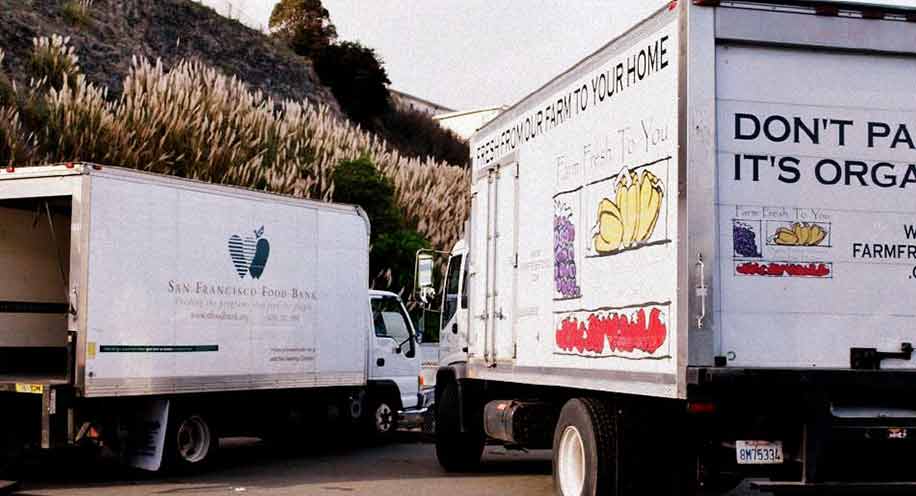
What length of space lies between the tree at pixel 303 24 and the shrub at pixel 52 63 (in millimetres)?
20105

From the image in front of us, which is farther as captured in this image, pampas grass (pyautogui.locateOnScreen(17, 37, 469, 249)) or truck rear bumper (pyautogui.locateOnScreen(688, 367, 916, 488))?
pampas grass (pyautogui.locateOnScreen(17, 37, 469, 249))

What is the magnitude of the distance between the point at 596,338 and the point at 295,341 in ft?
19.7

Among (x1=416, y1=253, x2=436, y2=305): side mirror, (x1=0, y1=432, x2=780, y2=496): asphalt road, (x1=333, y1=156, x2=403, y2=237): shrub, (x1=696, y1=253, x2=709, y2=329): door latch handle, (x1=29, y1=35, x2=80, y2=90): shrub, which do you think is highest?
(x1=29, y1=35, x2=80, y2=90): shrub

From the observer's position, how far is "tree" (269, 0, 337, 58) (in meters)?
46.3

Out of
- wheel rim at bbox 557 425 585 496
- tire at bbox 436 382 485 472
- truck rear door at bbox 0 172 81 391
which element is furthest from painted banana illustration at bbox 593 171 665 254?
truck rear door at bbox 0 172 81 391

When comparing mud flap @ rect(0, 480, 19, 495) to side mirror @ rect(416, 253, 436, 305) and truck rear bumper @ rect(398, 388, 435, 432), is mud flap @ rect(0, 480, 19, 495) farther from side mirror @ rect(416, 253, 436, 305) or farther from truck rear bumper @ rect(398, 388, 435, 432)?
truck rear bumper @ rect(398, 388, 435, 432)

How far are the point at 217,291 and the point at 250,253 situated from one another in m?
0.73

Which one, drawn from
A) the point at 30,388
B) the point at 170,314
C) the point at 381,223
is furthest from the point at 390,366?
the point at 381,223

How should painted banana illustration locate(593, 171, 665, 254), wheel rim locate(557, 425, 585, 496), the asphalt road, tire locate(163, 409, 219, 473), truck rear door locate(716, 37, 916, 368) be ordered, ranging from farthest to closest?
tire locate(163, 409, 219, 473) < the asphalt road < wheel rim locate(557, 425, 585, 496) < painted banana illustration locate(593, 171, 665, 254) < truck rear door locate(716, 37, 916, 368)

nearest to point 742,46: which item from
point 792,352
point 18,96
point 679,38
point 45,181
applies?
point 679,38

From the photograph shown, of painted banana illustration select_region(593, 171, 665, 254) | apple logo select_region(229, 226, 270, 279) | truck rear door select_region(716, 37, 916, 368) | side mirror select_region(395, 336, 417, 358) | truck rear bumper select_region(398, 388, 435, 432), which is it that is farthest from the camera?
side mirror select_region(395, 336, 417, 358)

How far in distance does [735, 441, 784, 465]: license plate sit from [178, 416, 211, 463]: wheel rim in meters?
7.03

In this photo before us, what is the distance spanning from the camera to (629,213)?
29.6 ft

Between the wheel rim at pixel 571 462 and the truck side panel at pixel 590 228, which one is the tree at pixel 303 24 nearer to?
the truck side panel at pixel 590 228
